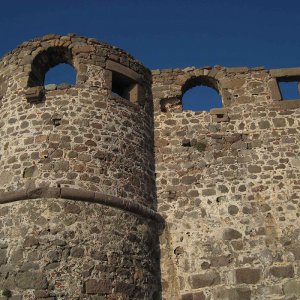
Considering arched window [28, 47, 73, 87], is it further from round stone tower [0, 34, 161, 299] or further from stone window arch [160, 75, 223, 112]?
stone window arch [160, 75, 223, 112]

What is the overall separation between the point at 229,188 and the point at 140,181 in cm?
164

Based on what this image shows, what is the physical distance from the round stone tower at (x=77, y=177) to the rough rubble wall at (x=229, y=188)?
392 millimetres

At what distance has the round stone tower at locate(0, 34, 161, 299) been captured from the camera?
6.30 metres

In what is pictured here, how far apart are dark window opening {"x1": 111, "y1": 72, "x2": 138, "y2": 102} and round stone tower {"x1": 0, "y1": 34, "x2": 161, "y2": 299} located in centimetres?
2

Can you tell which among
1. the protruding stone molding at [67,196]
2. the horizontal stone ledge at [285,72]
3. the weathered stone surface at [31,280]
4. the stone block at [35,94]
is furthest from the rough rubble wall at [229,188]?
the stone block at [35,94]

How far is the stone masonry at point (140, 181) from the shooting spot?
650 centimetres

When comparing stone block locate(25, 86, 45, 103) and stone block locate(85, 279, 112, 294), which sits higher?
stone block locate(25, 86, 45, 103)

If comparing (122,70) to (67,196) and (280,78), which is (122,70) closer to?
(67,196)

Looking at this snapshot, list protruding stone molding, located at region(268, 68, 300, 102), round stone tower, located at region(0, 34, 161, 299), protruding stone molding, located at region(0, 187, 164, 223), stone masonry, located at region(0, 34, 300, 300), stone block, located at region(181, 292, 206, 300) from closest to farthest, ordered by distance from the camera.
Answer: round stone tower, located at region(0, 34, 161, 299)
stone masonry, located at region(0, 34, 300, 300)
protruding stone molding, located at region(0, 187, 164, 223)
stone block, located at region(181, 292, 206, 300)
protruding stone molding, located at region(268, 68, 300, 102)

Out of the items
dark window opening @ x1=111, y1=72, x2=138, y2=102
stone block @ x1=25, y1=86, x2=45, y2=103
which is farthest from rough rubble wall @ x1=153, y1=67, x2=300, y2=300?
stone block @ x1=25, y1=86, x2=45, y2=103

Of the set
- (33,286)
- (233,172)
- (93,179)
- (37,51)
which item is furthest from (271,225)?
(37,51)

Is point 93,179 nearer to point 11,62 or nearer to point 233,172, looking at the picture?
point 233,172

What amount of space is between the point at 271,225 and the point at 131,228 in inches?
96.2

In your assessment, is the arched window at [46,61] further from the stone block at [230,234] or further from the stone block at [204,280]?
the stone block at [204,280]
